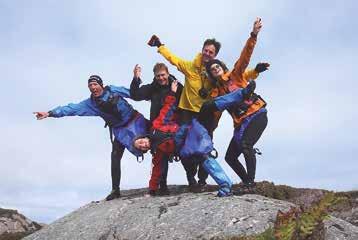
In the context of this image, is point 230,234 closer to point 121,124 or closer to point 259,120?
point 259,120

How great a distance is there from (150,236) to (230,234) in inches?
67.8

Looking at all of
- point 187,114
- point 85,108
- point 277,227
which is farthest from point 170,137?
point 277,227

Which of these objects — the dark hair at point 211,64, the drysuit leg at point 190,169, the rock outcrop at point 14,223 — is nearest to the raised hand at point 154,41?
the dark hair at point 211,64

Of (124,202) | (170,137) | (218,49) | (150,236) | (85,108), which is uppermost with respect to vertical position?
(218,49)

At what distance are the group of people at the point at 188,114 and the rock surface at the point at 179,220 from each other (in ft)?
2.22

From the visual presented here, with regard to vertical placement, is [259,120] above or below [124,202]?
above

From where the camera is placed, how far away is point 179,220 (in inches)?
408

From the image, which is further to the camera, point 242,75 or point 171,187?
point 171,187

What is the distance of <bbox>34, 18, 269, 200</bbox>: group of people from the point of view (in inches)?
440

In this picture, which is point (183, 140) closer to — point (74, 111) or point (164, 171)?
point (164, 171)

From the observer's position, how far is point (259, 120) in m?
11.3

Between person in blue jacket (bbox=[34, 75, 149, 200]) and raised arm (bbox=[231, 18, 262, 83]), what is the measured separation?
2702 mm

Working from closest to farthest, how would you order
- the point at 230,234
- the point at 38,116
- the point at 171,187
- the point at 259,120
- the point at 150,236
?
the point at 230,234 → the point at 150,236 → the point at 259,120 → the point at 38,116 → the point at 171,187

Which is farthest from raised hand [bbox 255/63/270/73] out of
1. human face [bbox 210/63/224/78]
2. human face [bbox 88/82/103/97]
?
human face [bbox 88/82/103/97]
